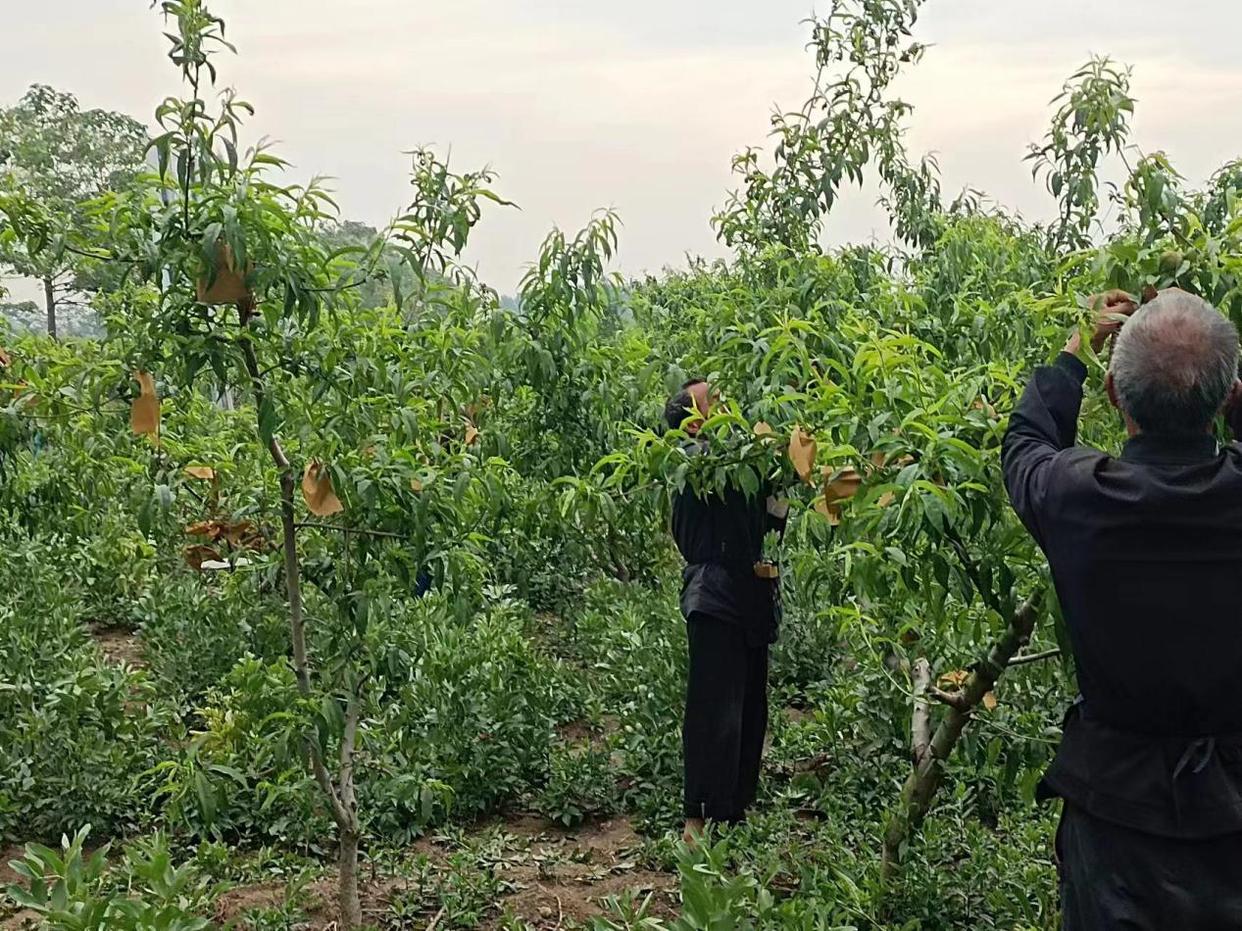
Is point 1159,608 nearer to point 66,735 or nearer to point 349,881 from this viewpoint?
point 349,881

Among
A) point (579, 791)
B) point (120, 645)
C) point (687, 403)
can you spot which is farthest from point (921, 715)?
point (120, 645)

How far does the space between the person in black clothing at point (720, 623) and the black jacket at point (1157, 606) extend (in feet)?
6.29

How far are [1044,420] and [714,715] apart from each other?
218 centimetres

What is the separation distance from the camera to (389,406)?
3021mm

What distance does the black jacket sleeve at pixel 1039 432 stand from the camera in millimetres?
2213

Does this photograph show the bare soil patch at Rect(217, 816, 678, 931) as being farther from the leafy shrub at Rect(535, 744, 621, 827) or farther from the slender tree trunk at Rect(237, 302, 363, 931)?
the slender tree trunk at Rect(237, 302, 363, 931)

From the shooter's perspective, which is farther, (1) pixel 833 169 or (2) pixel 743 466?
(1) pixel 833 169

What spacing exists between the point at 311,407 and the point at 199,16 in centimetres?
92

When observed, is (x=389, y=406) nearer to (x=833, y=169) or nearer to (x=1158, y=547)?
(x=1158, y=547)

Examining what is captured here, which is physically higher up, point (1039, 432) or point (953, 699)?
point (1039, 432)

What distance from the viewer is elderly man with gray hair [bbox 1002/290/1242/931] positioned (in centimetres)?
207

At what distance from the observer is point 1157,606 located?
2102 millimetres

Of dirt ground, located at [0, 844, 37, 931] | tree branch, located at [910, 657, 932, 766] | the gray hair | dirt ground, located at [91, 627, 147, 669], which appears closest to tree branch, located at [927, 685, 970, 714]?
tree branch, located at [910, 657, 932, 766]

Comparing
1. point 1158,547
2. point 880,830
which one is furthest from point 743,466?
point 880,830
